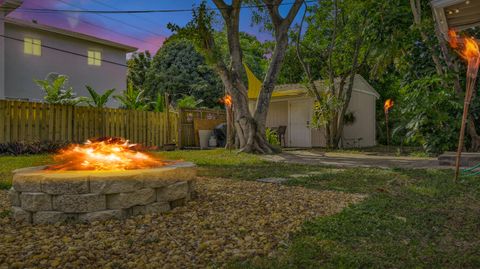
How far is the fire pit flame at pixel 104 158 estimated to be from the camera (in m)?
3.73

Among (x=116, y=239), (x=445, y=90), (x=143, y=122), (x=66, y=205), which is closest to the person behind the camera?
(x=116, y=239)

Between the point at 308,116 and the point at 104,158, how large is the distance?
13.6 meters

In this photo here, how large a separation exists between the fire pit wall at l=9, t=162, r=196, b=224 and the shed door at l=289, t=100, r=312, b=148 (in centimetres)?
1370

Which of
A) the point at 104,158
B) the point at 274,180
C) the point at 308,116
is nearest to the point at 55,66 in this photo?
the point at 308,116

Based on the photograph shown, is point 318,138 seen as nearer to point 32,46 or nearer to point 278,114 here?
point 278,114

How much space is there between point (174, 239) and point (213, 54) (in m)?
9.01

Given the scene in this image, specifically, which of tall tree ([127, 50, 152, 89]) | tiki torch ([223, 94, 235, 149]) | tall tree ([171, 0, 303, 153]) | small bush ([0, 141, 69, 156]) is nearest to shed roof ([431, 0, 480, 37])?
tall tree ([171, 0, 303, 153])

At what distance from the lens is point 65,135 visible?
12.1 metres

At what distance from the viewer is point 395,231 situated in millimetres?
2977

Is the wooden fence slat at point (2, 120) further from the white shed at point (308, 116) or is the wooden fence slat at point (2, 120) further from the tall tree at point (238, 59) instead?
the white shed at point (308, 116)

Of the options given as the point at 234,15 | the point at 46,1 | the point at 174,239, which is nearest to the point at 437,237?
the point at 174,239

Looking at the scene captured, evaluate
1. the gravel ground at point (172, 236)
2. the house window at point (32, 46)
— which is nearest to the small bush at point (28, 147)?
the gravel ground at point (172, 236)

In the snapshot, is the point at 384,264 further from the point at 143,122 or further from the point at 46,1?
the point at 46,1

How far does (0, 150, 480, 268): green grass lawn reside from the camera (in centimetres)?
232
